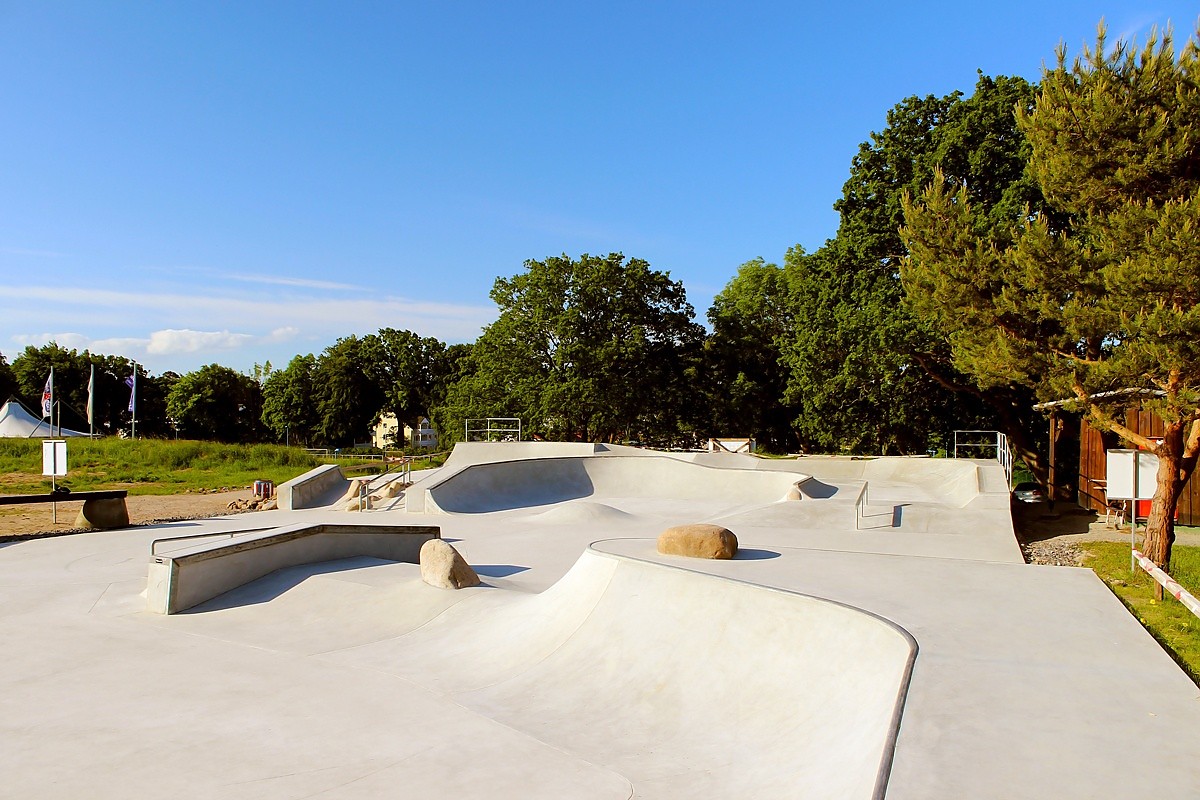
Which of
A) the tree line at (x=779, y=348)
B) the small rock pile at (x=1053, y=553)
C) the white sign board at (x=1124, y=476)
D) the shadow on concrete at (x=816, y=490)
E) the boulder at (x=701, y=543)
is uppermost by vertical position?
the tree line at (x=779, y=348)

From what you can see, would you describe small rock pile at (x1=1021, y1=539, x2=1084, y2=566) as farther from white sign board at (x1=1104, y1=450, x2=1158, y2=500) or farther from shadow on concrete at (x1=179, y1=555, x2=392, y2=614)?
shadow on concrete at (x1=179, y1=555, x2=392, y2=614)

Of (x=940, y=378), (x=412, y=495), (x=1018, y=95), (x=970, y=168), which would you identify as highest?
(x=1018, y=95)

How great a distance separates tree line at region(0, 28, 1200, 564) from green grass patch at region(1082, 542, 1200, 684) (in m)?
0.85

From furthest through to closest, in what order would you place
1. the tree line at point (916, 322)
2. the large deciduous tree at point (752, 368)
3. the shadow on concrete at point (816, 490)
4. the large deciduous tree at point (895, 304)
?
the large deciduous tree at point (752, 368) < the large deciduous tree at point (895, 304) < the shadow on concrete at point (816, 490) < the tree line at point (916, 322)

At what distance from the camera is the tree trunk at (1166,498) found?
1196 centimetres

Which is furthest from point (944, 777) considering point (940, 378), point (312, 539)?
point (940, 378)

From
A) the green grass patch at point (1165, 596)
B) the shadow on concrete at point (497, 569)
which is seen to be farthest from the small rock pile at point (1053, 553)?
the shadow on concrete at point (497, 569)

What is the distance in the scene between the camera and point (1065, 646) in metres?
5.14

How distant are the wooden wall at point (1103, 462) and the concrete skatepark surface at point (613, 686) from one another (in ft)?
48.5

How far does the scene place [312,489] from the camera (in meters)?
21.1

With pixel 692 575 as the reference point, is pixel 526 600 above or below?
below

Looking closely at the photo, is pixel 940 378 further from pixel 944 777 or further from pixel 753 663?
pixel 944 777

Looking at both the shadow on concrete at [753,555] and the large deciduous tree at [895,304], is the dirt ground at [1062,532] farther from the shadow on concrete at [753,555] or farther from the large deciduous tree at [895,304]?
the shadow on concrete at [753,555]

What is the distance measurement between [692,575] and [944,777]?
3514mm
